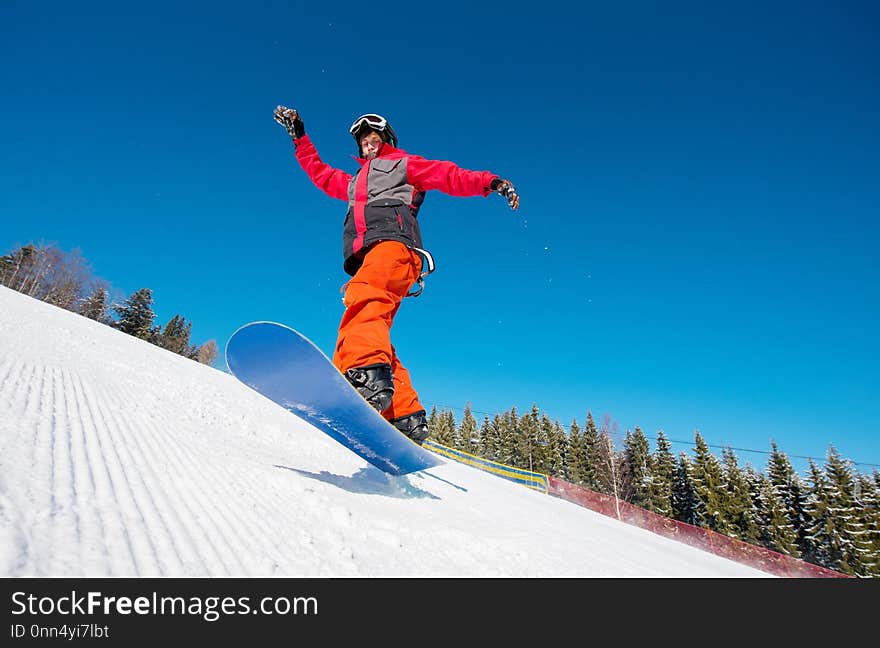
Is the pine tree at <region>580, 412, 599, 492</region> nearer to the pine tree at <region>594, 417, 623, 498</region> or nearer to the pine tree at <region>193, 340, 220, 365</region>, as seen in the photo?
the pine tree at <region>594, 417, 623, 498</region>

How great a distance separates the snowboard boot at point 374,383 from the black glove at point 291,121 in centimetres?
207

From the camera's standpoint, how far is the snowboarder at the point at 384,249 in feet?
6.44

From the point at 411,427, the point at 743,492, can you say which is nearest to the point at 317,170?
the point at 411,427

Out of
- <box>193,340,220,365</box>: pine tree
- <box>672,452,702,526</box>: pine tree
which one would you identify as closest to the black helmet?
<box>672,452,702,526</box>: pine tree

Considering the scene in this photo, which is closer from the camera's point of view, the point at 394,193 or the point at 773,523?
the point at 394,193

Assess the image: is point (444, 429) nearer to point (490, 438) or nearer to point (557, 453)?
point (490, 438)

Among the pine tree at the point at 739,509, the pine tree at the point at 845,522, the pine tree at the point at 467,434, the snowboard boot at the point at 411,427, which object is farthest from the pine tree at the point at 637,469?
the snowboard boot at the point at 411,427

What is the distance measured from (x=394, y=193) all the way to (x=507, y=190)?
71 cm

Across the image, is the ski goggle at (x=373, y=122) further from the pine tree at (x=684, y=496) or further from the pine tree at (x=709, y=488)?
the pine tree at (x=684, y=496)

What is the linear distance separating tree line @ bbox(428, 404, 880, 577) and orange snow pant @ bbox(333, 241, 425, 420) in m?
23.6

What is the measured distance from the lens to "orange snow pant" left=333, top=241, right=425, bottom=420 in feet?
6.47

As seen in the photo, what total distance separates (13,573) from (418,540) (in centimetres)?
100

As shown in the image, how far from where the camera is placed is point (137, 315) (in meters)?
36.5
